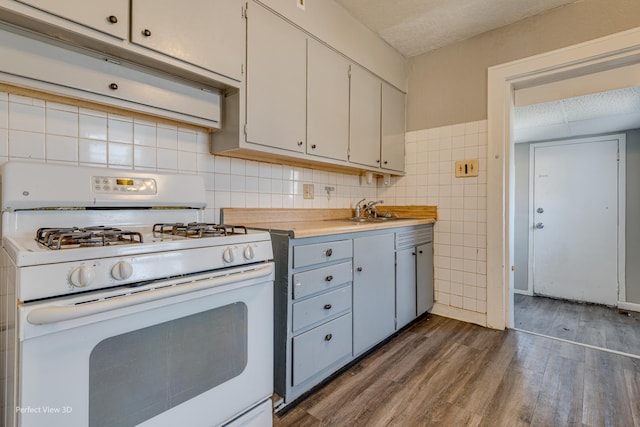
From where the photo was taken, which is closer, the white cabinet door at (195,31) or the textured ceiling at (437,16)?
the white cabinet door at (195,31)

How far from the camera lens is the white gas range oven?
71 centimetres

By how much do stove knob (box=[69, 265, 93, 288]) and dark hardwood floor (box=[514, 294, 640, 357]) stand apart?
2.88m

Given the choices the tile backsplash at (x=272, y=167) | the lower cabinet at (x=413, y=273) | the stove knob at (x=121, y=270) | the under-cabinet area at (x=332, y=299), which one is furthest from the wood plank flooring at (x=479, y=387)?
the stove knob at (x=121, y=270)

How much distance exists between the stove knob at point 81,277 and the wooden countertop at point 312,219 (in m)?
0.79

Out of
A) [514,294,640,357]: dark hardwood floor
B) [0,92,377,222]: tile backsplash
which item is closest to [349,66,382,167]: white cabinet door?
[0,92,377,222]: tile backsplash

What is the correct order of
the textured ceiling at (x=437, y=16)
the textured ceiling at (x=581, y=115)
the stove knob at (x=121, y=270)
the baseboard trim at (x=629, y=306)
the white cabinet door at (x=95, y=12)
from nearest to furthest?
the stove knob at (x=121, y=270) → the white cabinet door at (x=95, y=12) → the textured ceiling at (x=437, y=16) → the textured ceiling at (x=581, y=115) → the baseboard trim at (x=629, y=306)

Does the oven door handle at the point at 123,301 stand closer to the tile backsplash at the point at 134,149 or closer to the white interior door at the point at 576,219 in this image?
the tile backsplash at the point at 134,149

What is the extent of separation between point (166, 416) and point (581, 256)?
3977 mm

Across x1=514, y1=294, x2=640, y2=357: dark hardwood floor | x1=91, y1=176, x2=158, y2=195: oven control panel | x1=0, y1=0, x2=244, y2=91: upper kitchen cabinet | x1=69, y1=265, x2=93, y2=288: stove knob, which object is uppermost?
x1=0, y1=0, x2=244, y2=91: upper kitchen cabinet

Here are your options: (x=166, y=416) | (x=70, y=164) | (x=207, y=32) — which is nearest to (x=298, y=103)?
(x=207, y=32)

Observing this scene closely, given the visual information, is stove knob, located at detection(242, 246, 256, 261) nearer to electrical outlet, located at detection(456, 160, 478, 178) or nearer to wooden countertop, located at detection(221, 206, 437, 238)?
wooden countertop, located at detection(221, 206, 437, 238)

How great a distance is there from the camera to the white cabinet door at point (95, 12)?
3.27 ft

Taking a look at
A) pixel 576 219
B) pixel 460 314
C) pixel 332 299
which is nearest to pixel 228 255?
pixel 332 299

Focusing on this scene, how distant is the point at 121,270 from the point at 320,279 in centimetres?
94
